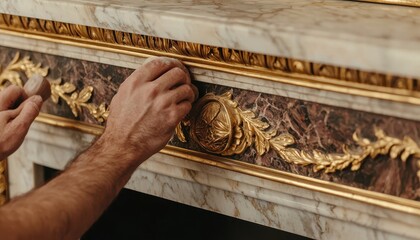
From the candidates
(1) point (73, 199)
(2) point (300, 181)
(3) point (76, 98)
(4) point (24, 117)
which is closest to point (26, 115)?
(4) point (24, 117)

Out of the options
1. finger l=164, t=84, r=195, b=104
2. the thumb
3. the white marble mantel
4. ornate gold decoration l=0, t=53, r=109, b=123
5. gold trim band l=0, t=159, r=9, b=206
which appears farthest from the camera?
gold trim band l=0, t=159, r=9, b=206

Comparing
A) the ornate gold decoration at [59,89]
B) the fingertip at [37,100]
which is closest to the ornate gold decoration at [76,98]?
the ornate gold decoration at [59,89]

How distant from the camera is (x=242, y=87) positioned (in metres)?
1.27

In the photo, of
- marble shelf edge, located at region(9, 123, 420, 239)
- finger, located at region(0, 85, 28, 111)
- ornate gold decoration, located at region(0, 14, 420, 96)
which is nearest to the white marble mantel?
ornate gold decoration, located at region(0, 14, 420, 96)

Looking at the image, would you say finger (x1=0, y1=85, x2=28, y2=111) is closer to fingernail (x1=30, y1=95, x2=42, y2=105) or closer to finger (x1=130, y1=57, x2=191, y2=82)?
fingernail (x1=30, y1=95, x2=42, y2=105)

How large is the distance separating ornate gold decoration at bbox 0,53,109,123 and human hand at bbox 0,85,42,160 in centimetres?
11

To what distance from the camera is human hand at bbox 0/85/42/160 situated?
4.54 ft

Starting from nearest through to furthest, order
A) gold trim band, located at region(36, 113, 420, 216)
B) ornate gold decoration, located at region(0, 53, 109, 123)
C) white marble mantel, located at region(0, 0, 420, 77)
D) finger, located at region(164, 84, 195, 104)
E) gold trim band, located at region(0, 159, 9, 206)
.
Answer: white marble mantel, located at region(0, 0, 420, 77) < gold trim band, located at region(36, 113, 420, 216) < finger, located at region(164, 84, 195, 104) < ornate gold decoration, located at region(0, 53, 109, 123) < gold trim band, located at region(0, 159, 9, 206)

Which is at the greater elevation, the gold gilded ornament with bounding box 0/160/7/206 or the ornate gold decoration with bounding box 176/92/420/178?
the ornate gold decoration with bounding box 176/92/420/178

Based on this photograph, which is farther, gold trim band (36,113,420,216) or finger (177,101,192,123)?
finger (177,101,192,123)

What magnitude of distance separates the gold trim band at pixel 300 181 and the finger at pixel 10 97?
16 cm

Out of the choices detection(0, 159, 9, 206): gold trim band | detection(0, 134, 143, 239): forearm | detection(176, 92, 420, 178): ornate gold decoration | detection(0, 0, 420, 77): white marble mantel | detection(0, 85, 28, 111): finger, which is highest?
detection(0, 0, 420, 77): white marble mantel

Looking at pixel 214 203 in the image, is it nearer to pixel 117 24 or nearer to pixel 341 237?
pixel 341 237

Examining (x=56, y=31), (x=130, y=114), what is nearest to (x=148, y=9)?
(x=130, y=114)
